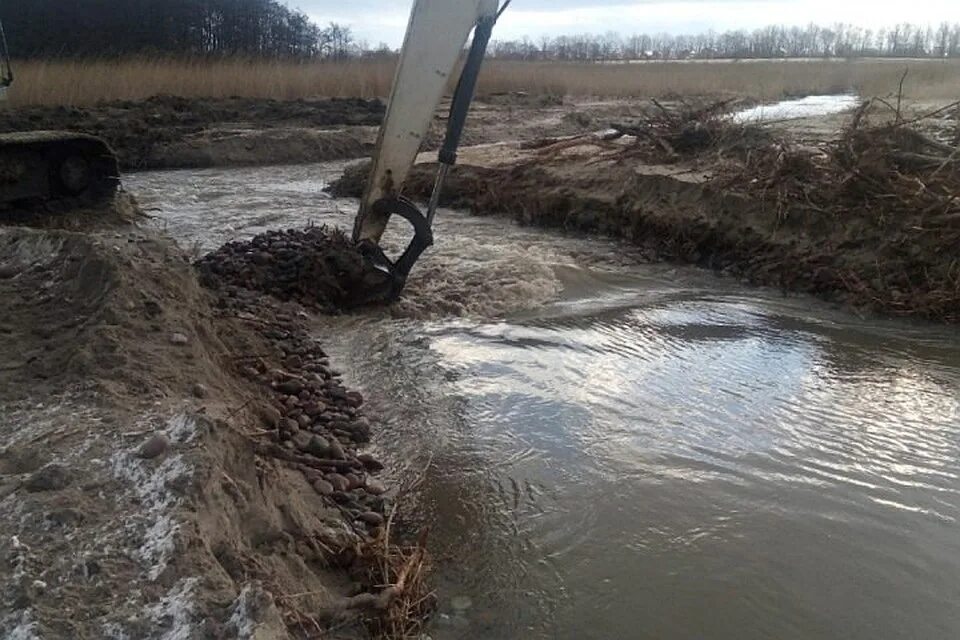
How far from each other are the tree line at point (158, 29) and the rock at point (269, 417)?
24114mm

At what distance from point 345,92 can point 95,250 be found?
19038 millimetres

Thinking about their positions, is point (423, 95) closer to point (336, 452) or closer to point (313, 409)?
point (313, 409)

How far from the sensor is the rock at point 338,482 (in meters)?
3.67

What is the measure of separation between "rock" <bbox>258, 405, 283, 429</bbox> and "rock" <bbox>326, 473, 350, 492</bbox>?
0.40 m

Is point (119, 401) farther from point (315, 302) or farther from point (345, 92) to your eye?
point (345, 92)

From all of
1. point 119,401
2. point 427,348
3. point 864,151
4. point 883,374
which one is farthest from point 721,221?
point 119,401

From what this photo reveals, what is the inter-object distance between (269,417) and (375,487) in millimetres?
580

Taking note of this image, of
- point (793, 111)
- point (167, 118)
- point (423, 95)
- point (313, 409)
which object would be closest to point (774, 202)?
point (423, 95)

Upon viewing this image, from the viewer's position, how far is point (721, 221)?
8336 mm

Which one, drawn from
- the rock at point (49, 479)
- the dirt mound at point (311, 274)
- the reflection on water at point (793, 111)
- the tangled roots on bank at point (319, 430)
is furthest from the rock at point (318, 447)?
the reflection on water at point (793, 111)

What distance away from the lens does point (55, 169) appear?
855cm

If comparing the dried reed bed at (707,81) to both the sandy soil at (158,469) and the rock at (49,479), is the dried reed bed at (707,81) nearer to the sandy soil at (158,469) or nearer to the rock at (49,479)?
the sandy soil at (158,469)

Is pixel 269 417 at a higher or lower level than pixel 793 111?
higher

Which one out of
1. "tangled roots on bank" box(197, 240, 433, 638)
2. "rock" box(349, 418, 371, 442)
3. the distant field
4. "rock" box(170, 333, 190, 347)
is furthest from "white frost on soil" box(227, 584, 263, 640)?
the distant field
